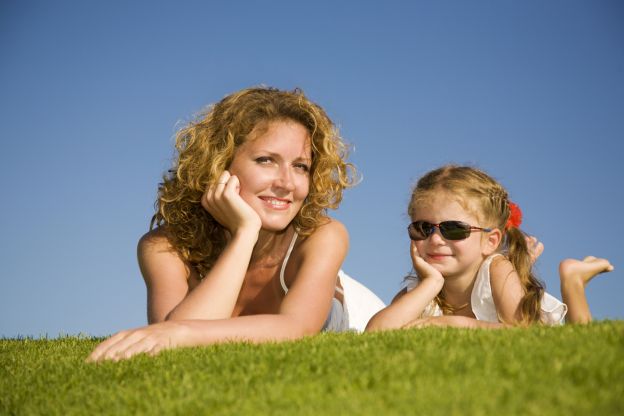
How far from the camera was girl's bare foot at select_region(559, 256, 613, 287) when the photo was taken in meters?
8.89

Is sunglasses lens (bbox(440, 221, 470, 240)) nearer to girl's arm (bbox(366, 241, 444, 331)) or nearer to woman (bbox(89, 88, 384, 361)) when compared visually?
girl's arm (bbox(366, 241, 444, 331))

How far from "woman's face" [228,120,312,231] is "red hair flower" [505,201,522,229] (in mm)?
2963

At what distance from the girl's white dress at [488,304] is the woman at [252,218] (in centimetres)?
189

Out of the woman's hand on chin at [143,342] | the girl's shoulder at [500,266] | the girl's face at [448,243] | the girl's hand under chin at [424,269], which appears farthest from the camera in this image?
the girl's face at [448,243]

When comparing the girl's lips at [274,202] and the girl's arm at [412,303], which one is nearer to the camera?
the girl's arm at [412,303]

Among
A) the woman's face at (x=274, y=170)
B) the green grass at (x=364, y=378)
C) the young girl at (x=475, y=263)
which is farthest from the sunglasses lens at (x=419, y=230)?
the green grass at (x=364, y=378)

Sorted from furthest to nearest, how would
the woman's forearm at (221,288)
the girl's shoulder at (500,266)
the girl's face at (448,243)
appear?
the girl's face at (448,243), the girl's shoulder at (500,266), the woman's forearm at (221,288)

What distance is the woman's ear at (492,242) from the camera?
9227mm

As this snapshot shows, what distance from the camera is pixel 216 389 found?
480 centimetres

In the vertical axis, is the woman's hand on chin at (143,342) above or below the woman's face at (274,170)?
below

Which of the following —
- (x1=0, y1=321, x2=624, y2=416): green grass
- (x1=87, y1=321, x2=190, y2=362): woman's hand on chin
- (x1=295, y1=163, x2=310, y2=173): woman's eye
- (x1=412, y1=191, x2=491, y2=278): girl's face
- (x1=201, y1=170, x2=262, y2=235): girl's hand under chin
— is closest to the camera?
(x1=0, y1=321, x2=624, y2=416): green grass

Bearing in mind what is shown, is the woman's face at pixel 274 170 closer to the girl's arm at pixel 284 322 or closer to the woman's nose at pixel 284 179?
the woman's nose at pixel 284 179

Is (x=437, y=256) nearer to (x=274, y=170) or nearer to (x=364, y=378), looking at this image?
(x=274, y=170)

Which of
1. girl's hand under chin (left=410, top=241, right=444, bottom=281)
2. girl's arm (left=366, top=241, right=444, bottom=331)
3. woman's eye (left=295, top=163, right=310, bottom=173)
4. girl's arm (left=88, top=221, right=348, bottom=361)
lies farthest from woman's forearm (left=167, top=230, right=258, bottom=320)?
girl's hand under chin (left=410, top=241, right=444, bottom=281)
